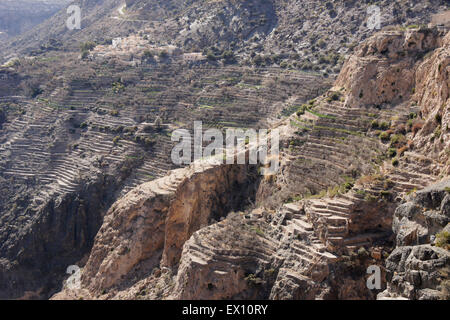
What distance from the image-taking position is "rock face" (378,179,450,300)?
13.7 metres

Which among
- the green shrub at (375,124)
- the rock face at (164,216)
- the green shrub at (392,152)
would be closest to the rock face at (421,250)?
the green shrub at (392,152)

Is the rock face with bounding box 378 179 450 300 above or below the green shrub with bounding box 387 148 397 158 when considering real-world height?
below

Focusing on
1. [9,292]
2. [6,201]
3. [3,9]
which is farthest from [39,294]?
[3,9]

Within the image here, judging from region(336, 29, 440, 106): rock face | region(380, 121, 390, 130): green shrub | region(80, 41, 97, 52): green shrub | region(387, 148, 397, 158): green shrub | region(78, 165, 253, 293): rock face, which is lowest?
region(78, 165, 253, 293): rock face

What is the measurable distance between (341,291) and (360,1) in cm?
4626

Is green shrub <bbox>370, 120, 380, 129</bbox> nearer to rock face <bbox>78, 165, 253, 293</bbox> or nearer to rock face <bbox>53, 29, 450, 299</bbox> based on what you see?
rock face <bbox>53, 29, 450, 299</bbox>

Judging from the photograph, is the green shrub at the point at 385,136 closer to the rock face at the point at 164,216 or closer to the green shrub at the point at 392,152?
the green shrub at the point at 392,152

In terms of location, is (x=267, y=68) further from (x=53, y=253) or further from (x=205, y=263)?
(x=205, y=263)

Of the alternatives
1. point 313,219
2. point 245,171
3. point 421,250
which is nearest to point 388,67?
point 245,171

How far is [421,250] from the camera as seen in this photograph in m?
14.5

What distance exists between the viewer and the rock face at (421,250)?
44.9 feet

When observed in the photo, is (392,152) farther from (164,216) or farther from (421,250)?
(164,216)

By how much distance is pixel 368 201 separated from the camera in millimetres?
20172

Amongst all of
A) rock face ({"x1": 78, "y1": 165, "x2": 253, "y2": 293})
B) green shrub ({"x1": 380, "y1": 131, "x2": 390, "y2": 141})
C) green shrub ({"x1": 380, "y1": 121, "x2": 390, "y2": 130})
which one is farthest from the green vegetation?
rock face ({"x1": 78, "y1": 165, "x2": 253, "y2": 293})
